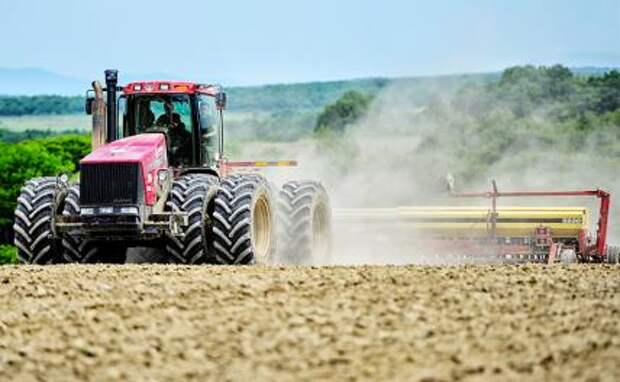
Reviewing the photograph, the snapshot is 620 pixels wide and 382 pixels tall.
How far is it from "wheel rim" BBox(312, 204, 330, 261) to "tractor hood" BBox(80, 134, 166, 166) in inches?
133

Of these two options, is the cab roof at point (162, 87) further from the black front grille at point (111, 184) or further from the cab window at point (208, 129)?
the black front grille at point (111, 184)

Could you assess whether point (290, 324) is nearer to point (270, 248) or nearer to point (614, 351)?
point (614, 351)

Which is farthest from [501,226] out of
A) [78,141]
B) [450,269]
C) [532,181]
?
[78,141]

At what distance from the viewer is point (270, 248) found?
1964 cm

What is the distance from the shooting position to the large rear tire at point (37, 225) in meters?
18.7

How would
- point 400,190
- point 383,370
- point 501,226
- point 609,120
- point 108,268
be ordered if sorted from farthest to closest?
point 609,120 → point 400,190 → point 501,226 → point 108,268 → point 383,370

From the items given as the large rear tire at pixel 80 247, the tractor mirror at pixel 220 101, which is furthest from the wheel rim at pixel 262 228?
the large rear tire at pixel 80 247

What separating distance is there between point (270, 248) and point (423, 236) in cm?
853

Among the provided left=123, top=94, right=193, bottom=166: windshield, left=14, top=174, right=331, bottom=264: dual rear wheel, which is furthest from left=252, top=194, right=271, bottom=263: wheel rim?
left=123, top=94, right=193, bottom=166: windshield

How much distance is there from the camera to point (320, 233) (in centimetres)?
2211

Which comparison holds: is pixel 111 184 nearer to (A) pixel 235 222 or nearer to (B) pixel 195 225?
(B) pixel 195 225

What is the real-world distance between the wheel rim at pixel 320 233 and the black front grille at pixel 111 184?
414 cm

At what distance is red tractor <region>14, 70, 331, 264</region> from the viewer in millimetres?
18125

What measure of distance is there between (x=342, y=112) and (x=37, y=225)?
4196 inches
